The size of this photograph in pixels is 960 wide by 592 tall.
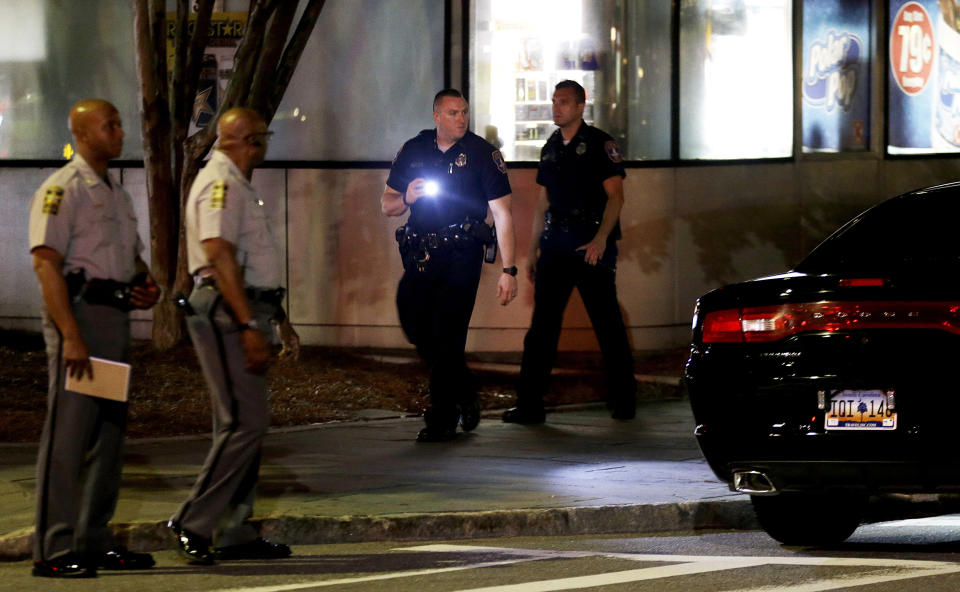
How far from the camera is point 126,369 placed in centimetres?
686

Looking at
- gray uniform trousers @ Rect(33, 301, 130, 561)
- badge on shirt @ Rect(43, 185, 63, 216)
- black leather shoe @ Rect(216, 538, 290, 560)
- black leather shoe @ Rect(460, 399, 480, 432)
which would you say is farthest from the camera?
black leather shoe @ Rect(460, 399, 480, 432)

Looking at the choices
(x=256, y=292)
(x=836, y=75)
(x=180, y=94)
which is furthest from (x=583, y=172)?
(x=836, y=75)

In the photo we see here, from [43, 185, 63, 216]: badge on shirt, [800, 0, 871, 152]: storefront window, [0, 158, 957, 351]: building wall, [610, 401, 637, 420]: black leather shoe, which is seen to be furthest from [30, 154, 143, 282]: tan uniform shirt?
[800, 0, 871, 152]: storefront window

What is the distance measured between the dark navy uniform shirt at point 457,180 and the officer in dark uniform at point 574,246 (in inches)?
34.3

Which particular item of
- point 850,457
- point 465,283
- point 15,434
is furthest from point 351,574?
point 15,434

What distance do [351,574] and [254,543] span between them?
0.45m

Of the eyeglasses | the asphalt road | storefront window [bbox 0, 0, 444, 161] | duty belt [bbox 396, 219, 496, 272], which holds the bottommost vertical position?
the asphalt road

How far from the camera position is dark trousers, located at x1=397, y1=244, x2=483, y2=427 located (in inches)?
400

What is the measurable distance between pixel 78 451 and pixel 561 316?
15.7 feet

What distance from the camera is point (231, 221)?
22.5 ft

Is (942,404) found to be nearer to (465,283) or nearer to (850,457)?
(850,457)

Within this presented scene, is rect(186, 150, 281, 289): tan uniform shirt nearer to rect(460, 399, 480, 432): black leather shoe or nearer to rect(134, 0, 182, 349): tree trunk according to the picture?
rect(460, 399, 480, 432): black leather shoe

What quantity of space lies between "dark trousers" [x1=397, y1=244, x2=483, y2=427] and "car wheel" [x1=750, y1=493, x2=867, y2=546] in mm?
2890

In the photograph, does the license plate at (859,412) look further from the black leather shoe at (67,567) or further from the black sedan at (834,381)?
the black leather shoe at (67,567)
